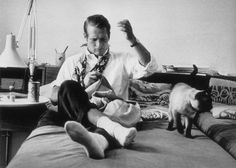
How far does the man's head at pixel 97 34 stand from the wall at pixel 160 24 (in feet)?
2.65

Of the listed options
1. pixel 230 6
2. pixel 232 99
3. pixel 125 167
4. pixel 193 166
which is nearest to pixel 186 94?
pixel 193 166

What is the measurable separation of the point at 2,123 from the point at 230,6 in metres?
1.98

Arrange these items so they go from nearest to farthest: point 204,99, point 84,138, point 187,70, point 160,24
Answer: point 84,138 → point 204,99 → point 187,70 → point 160,24

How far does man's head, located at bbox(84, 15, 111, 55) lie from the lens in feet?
6.03

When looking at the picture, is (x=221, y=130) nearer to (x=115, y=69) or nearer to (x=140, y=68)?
(x=140, y=68)

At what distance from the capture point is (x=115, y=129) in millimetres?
1223

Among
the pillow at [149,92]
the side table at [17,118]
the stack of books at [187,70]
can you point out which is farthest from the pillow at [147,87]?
the side table at [17,118]

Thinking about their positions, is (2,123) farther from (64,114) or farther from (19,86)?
(64,114)

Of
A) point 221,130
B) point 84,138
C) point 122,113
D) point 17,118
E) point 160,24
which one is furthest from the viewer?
point 160,24

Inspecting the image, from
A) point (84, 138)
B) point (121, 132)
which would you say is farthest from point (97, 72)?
point (84, 138)

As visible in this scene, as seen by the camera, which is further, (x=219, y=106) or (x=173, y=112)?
(x=219, y=106)

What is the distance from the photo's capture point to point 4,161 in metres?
2.17

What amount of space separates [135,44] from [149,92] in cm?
71

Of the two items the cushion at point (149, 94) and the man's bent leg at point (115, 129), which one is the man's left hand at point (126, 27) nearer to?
the man's bent leg at point (115, 129)
